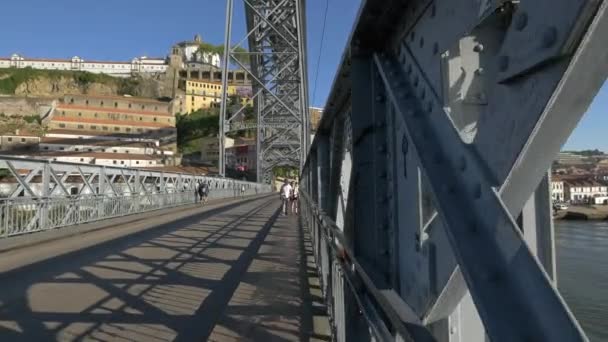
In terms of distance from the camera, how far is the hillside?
342 feet

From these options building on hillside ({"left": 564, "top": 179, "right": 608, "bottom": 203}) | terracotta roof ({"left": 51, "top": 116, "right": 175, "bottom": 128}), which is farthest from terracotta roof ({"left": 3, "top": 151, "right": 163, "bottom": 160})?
building on hillside ({"left": 564, "top": 179, "right": 608, "bottom": 203})

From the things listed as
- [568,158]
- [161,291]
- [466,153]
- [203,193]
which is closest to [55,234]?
[161,291]

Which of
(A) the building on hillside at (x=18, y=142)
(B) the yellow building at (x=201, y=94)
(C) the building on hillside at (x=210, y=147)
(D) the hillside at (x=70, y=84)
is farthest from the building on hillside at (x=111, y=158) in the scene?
(B) the yellow building at (x=201, y=94)

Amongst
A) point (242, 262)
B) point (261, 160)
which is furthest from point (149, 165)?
point (242, 262)

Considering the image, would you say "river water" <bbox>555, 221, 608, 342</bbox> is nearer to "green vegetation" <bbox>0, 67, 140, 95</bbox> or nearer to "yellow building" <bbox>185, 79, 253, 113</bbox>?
"yellow building" <bbox>185, 79, 253, 113</bbox>

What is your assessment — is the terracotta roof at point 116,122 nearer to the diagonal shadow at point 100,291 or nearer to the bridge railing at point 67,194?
the bridge railing at point 67,194

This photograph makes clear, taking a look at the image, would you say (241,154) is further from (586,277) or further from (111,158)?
(586,277)

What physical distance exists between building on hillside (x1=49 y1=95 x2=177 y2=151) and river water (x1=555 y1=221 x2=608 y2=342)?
7099 centimetres

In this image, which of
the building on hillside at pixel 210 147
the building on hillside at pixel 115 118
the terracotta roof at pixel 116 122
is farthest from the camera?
the building on hillside at pixel 210 147

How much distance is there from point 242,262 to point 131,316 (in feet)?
10.0

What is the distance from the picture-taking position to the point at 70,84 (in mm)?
108000

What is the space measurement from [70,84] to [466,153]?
391 ft

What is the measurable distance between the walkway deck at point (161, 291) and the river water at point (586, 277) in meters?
6.29

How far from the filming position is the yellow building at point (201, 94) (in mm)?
114500
